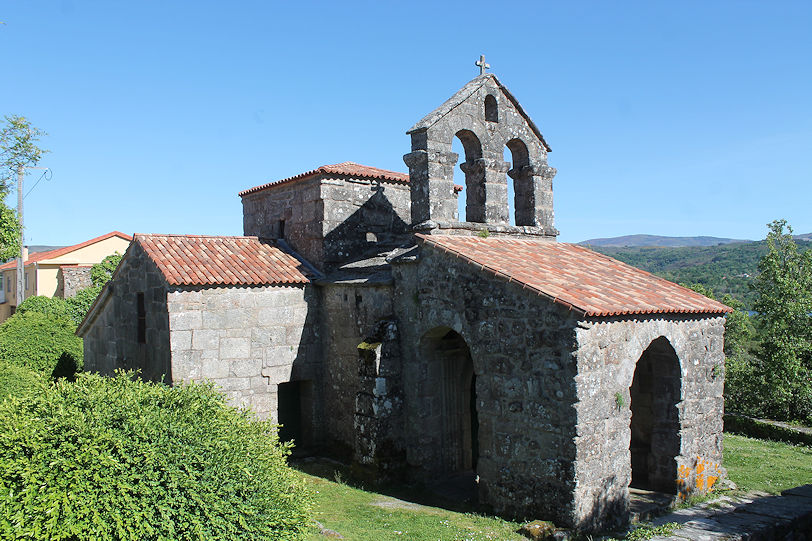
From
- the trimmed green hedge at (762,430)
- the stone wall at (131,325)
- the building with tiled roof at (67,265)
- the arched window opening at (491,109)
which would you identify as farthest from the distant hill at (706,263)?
the stone wall at (131,325)

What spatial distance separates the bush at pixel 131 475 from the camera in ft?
17.5

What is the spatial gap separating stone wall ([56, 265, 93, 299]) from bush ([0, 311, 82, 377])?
1158cm

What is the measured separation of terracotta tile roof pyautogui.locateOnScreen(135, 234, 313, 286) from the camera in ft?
37.0

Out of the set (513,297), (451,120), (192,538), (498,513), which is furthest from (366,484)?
(451,120)

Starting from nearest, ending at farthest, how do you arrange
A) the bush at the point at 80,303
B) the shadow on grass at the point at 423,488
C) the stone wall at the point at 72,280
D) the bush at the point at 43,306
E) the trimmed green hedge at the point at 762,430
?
the shadow on grass at the point at 423,488, the trimmed green hedge at the point at 762,430, the bush at the point at 43,306, the bush at the point at 80,303, the stone wall at the point at 72,280

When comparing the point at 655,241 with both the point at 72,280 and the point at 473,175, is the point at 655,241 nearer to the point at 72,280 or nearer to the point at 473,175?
the point at 72,280

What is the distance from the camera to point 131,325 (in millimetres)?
12680

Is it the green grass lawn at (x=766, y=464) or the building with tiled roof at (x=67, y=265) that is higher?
the building with tiled roof at (x=67, y=265)

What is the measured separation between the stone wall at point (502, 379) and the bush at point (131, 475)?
12.2ft

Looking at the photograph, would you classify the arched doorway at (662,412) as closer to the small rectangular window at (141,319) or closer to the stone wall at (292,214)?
the stone wall at (292,214)

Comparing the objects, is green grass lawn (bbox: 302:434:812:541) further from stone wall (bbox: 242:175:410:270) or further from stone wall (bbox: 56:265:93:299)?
stone wall (bbox: 56:265:93:299)

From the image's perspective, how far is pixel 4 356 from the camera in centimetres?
1752

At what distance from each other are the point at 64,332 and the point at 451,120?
1485 centimetres

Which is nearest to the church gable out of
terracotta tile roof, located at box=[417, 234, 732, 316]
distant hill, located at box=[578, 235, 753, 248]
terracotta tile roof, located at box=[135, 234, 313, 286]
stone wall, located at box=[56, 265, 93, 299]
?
terracotta tile roof, located at box=[417, 234, 732, 316]
